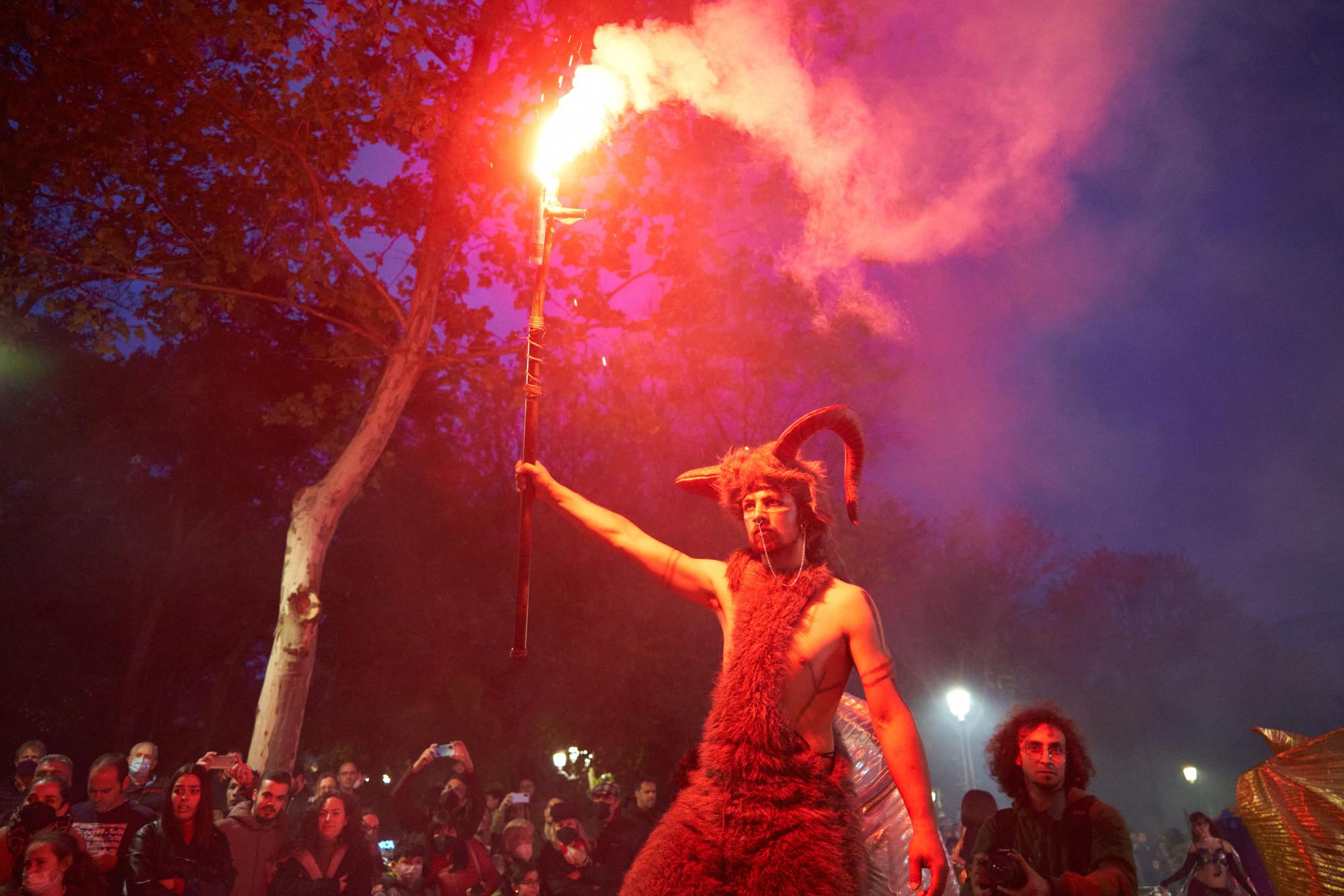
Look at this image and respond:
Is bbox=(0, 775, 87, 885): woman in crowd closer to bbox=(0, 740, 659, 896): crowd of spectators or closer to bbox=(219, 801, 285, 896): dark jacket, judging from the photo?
bbox=(0, 740, 659, 896): crowd of spectators

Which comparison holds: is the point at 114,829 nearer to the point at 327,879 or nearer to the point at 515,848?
the point at 327,879

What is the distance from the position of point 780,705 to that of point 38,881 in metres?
5.07

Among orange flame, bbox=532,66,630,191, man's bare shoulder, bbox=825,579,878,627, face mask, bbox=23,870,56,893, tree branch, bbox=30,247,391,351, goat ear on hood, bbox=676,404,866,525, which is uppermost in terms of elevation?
tree branch, bbox=30,247,391,351

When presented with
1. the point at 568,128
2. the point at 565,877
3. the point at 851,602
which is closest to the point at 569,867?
the point at 565,877

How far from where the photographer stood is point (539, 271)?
4.60 metres

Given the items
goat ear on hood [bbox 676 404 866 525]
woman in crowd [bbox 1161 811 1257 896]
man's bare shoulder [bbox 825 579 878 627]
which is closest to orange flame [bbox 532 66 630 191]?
goat ear on hood [bbox 676 404 866 525]

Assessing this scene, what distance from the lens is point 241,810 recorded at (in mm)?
7160

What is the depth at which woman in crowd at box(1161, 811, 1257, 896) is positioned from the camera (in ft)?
27.4

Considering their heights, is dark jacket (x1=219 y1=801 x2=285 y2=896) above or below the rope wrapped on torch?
below

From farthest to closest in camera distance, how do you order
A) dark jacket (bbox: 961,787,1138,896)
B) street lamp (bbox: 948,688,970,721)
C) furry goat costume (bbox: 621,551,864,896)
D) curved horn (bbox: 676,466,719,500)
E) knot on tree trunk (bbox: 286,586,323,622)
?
street lamp (bbox: 948,688,970,721), knot on tree trunk (bbox: 286,586,323,622), curved horn (bbox: 676,466,719,500), dark jacket (bbox: 961,787,1138,896), furry goat costume (bbox: 621,551,864,896)

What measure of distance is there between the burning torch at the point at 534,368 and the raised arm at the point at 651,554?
233 millimetres

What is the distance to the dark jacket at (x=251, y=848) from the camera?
266 inches

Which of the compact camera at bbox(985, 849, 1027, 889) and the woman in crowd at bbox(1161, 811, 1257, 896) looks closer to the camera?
the compact camera at bbox(985, 849, 1027, 889)

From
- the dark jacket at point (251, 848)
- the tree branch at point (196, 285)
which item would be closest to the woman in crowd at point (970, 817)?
the dark jacket at point (251, 848)
